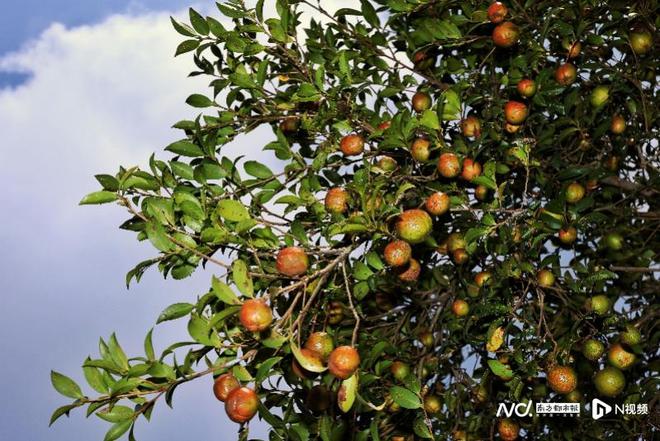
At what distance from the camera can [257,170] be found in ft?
11.4

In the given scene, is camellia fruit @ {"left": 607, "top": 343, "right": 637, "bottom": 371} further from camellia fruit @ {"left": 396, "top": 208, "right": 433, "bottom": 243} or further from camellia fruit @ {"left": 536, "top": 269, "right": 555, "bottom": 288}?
camellia fruit @ {"left": 396, "top": 208, "right": 433, "bottom": 243}

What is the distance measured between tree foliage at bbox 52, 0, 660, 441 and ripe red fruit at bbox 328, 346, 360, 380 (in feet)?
0.42

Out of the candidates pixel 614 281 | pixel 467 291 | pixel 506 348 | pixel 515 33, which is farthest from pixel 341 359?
pixel 614 281

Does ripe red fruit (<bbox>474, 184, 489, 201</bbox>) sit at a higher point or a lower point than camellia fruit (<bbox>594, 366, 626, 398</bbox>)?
higher

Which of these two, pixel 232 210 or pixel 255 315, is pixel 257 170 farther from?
pixel 255 315

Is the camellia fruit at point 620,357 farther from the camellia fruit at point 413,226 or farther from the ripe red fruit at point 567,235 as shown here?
the camellia fruit at point 413,226

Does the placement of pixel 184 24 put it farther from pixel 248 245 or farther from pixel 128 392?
pixel 128 392

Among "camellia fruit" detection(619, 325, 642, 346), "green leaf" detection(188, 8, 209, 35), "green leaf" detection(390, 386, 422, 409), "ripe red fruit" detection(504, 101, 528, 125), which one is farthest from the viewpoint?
"green leaf" detection(188, 8, 209, 35)

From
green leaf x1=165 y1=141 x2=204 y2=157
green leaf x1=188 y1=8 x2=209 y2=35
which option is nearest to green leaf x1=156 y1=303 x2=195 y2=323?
green leaf x1=165 y1=141 x2=204 y2=157

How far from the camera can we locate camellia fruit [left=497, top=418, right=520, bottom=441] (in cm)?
388

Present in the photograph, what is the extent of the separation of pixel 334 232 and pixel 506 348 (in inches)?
50.2

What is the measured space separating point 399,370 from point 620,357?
100 cm

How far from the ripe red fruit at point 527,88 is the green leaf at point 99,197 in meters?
2.08

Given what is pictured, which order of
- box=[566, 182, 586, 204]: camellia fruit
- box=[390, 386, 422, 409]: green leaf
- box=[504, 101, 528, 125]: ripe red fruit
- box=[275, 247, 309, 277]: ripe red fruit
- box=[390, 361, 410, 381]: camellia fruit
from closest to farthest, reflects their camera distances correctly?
box=[275, 247, 309, 277]: ripe red fruit < box=[390, 386, 422, 409]: green leaf < box=[566, 182, 586, 204]: camellia fruit < box=[390, 361, 410, 381]: camellia fruit < box=[504, 101, 528, 125]: ripe red fruit
